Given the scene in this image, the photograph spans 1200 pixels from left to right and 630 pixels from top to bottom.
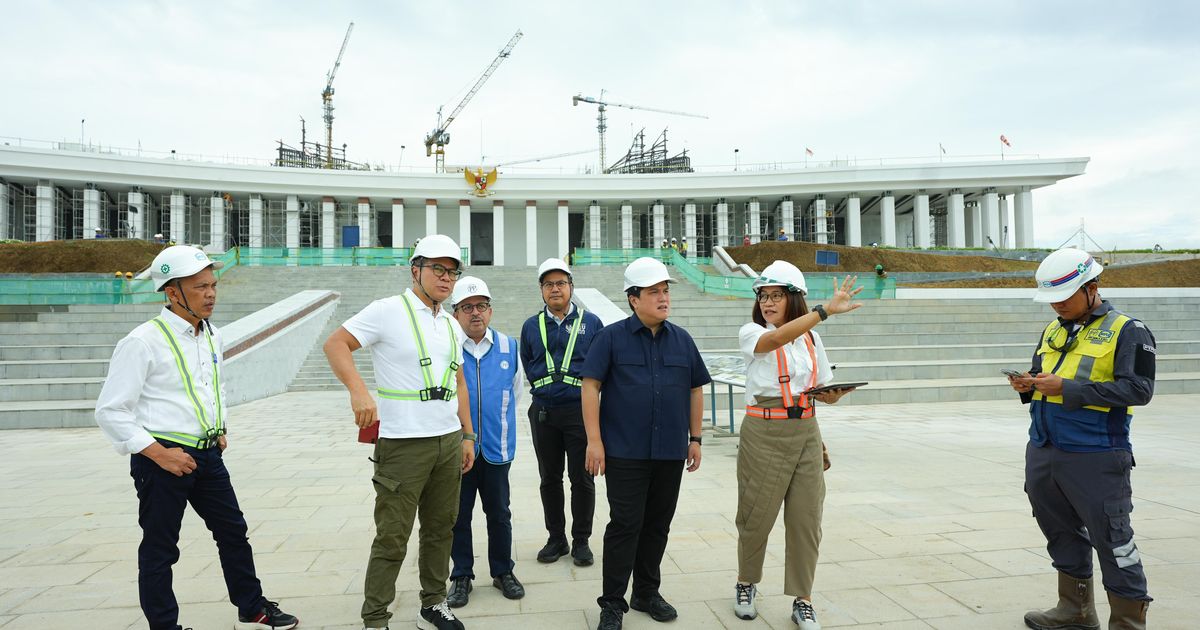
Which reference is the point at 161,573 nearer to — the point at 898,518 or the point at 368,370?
the point at 898,518

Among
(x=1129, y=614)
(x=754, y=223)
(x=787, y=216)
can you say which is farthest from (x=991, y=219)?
(x=1129, y=614)

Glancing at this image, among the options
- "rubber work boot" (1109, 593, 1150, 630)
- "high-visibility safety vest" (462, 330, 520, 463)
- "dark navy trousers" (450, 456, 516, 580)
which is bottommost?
"rubber work boot" (1109, 593, 1150, 630)

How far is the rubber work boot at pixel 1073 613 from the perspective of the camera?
3014mm

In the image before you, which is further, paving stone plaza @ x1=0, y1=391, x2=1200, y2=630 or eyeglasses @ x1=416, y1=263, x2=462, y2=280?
paving stone plaza @ x1=0, y1=391, x2=1200, y2=630

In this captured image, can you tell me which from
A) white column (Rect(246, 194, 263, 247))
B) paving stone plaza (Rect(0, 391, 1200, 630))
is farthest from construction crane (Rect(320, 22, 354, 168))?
paving stone plaza (Rect(0, 391, 1200, 630))

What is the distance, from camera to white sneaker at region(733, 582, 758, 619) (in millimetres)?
3217

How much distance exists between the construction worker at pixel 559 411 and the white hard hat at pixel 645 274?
89 centimetres

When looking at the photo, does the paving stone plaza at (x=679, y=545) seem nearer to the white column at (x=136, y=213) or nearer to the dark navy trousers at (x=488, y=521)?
the dark navy trousers at (x=488, y=521)

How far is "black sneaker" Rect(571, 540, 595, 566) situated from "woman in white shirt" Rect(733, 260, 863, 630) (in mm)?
1023

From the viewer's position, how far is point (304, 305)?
15.2 metres

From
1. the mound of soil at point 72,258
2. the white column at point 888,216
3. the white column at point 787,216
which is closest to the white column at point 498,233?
the white column at point 787,216

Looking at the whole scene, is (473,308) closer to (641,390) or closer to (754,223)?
(641,390)

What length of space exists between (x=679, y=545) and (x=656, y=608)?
3.66ft

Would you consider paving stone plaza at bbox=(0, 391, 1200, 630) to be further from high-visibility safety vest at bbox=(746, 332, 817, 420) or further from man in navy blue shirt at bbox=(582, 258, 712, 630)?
high-visibility safety vest at bbox=(746, 332, 817, 420)
